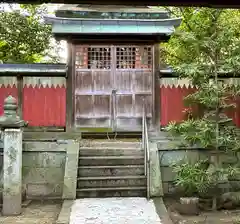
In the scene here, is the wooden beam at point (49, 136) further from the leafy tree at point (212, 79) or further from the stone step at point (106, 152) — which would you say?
the leafy tree at point (212, 79)

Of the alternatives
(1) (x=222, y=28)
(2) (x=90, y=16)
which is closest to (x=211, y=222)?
(1) (x=222, y=28)

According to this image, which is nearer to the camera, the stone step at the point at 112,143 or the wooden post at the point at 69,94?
the stone step at the point at 112,143

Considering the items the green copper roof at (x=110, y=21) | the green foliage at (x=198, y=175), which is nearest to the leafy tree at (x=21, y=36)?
the green copper roof at (x=110, y=21)

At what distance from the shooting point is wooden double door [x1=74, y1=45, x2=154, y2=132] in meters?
10.8

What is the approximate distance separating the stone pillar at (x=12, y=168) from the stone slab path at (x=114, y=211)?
1.13 metres

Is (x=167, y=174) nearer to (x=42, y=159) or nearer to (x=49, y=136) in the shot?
(x=42, y=159)

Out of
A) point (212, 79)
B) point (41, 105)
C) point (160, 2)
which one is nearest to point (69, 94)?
point (41, 105)

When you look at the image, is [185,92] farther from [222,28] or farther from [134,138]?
[222,28]

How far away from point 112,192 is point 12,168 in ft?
6.83

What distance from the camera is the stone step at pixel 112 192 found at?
802 centimetres

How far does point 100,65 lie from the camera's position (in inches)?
431

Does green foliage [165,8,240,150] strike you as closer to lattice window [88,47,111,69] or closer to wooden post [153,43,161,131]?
wooden post [153,43,161,131]

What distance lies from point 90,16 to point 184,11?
579 centimetres

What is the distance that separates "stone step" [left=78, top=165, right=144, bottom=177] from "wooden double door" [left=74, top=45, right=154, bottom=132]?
233cm
